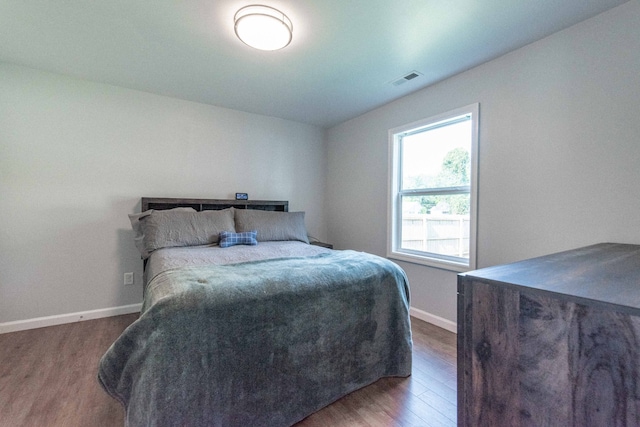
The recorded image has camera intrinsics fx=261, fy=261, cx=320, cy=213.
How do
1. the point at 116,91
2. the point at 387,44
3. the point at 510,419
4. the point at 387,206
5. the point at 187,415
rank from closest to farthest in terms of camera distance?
1. the point at 510,419
2. the point at 187,415
3. the point at 387,44
4. the point at 116,91
5. the point at 387,206

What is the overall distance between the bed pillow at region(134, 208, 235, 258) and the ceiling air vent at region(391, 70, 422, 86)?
2188 millimetres

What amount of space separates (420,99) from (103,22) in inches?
105

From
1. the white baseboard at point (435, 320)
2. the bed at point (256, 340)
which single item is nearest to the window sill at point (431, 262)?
the white baseboard at point (435, 320)

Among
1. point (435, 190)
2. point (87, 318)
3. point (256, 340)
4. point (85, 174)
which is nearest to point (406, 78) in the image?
point (435, 190)

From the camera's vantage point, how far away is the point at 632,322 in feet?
1.82

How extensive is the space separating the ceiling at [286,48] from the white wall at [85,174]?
9.6 inches

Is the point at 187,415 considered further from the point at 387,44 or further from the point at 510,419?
the point at 387,44

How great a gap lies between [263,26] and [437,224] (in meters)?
2.27

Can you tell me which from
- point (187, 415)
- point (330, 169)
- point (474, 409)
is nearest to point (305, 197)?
point (330, 169)

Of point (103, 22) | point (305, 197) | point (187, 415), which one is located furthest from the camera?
point (305, 197)

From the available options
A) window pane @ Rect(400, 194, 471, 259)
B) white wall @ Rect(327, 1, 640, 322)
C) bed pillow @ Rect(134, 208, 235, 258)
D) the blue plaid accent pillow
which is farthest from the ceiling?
the blue plaid accent pillow

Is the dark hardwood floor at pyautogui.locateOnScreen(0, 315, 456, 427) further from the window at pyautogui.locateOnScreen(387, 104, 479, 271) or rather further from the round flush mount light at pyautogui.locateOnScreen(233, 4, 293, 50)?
the round flush mount light at pyautogui.locateOnScreen(233, 4, 293, 50)

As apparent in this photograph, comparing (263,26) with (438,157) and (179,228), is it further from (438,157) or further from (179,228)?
(438,157)

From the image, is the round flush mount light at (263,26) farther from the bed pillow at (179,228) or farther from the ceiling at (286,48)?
the bed pillow at (179,228)
